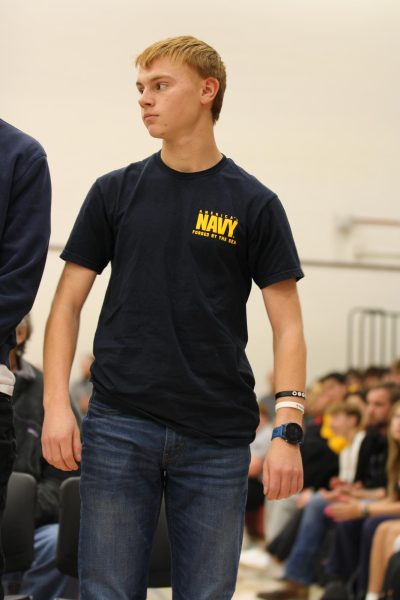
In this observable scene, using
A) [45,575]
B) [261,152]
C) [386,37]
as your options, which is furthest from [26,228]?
[386,37]

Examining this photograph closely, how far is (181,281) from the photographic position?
234 centimetres

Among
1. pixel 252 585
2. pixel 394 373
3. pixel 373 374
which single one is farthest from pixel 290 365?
pixel 373 374

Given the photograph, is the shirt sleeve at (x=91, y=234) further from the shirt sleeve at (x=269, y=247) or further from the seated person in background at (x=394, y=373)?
the seated person in background at (x=394, y=373)

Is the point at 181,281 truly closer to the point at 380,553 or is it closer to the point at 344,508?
the point at 380,553

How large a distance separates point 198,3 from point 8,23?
6.51 ft

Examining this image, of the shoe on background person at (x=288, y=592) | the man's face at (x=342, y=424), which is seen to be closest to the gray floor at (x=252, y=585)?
the shoe on background person at (x=288, y=592)

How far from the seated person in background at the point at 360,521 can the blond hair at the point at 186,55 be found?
3.90 m

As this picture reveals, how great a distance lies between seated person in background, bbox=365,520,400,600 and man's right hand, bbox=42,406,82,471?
369cm

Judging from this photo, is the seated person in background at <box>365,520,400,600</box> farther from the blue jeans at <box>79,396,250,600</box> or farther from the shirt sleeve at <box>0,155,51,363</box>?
the shirt sleeve at <box>0,155,51,363</box>

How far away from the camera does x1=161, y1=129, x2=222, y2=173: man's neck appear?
244cm

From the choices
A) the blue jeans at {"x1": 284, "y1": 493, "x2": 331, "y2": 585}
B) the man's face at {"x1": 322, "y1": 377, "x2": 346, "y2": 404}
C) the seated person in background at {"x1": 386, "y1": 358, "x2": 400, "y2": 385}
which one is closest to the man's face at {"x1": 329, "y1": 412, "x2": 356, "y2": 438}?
the blue jeans at {"x1": 284, "y1": 493, "x2": 331, "y2": 585}

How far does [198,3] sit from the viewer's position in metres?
10.6

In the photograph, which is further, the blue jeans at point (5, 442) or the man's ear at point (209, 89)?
the man's ear at point (209, 89)

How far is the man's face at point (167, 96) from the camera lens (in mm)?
2381
